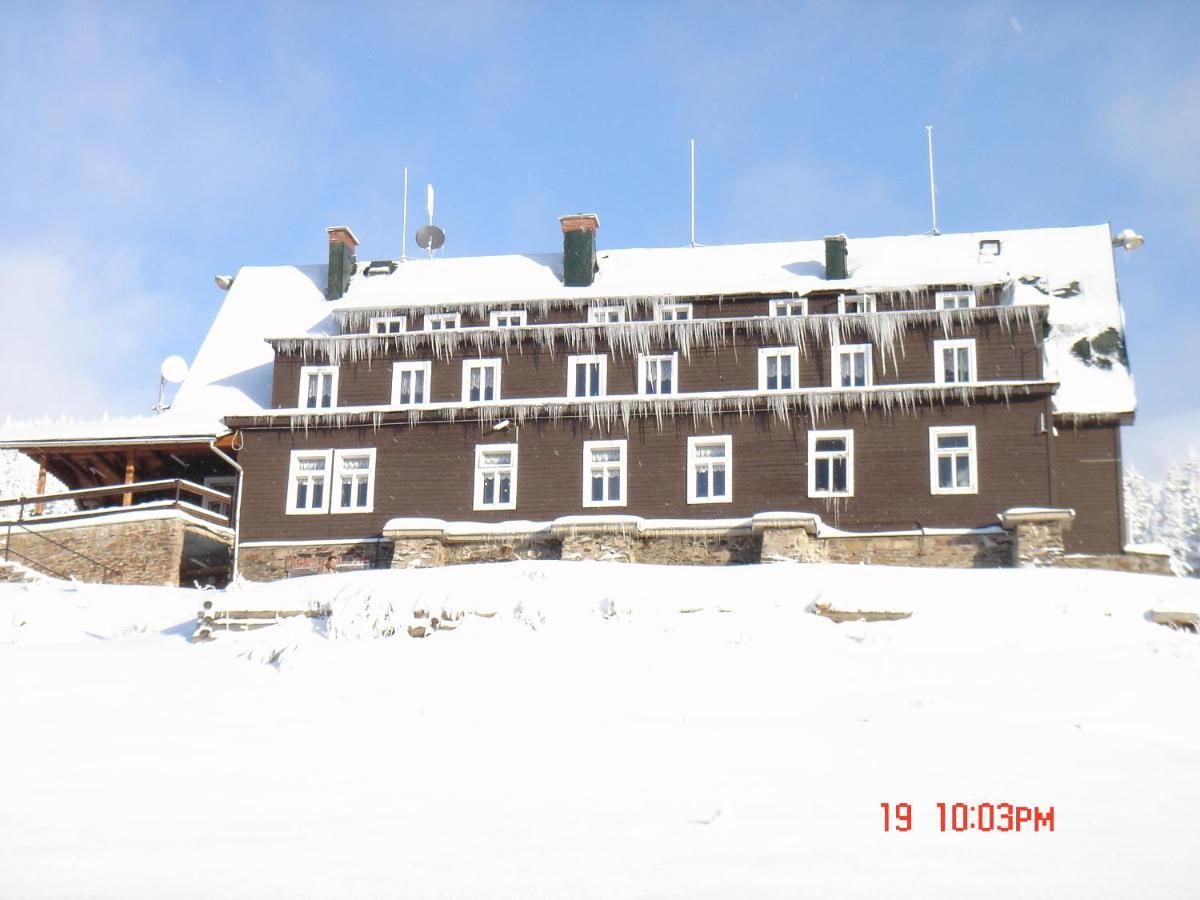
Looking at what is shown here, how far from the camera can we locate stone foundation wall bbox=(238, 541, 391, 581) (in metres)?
30.2

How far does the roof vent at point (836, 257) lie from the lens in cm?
3334

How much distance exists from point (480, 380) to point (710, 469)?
608cm

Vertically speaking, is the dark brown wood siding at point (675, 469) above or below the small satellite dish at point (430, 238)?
below

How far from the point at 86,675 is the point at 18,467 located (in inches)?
3528

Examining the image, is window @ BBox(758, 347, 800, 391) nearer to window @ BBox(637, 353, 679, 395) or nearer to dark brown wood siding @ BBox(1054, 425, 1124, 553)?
window @ BBox(637, 353, 679, 395)

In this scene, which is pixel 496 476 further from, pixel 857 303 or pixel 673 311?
pixel 857 303

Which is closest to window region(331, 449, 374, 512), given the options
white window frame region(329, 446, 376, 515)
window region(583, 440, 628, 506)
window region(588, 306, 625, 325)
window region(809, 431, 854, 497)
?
white window frame region(329, 446, 376, 515)

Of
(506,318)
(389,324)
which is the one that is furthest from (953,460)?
(389,324)

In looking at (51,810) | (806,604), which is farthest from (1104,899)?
(806,604)

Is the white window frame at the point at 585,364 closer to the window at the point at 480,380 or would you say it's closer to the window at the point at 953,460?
the window at the point at 480,380

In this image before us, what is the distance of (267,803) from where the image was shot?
11.0m

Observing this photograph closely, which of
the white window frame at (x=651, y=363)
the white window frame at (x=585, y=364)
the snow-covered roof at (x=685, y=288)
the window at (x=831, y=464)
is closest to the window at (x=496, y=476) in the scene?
the white window frame at (x=585, y=364)

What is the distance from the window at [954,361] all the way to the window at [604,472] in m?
7.29

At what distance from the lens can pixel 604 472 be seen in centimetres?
3047
